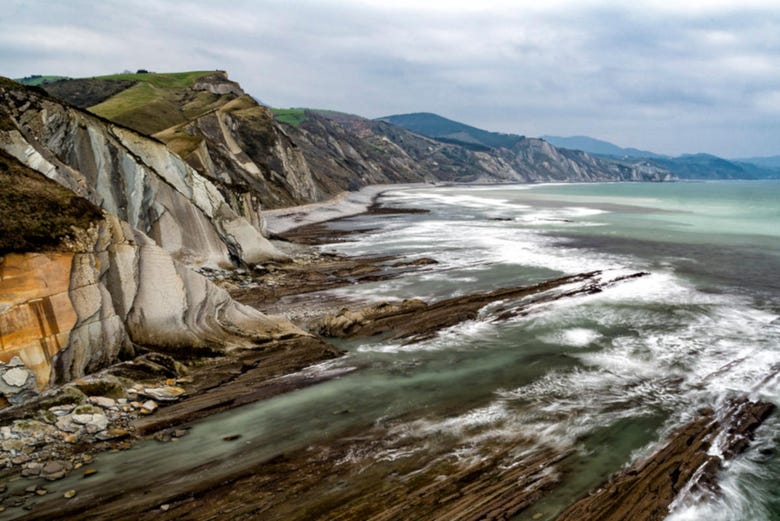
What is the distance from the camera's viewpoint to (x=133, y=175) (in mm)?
24312

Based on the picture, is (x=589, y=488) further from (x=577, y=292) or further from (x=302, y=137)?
(x=302, y=137)

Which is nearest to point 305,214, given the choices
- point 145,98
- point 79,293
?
point 145,98

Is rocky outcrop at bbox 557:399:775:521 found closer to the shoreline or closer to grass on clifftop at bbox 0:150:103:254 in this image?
grass on clifftop at bbox 0:150:103:254

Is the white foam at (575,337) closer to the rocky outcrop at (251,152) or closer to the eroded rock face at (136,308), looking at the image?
the eroded rock face at (136,308)

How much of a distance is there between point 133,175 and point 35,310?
51.1ft

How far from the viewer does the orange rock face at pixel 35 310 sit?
10453mm

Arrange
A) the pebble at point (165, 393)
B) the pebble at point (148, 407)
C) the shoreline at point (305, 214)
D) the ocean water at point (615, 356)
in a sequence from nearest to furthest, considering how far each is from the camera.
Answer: the ocean water at point (615, 356), the pebble at point (148, 407), the pebble at point (165, 393), the shoreline at point (305, 214)

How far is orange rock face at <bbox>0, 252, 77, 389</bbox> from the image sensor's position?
10.5 m

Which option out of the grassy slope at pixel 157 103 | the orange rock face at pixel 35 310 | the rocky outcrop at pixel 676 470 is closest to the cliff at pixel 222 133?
the grassy slope at pixel 157 103

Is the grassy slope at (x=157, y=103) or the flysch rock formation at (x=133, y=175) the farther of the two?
the grassy slope at (x=157, y=103)

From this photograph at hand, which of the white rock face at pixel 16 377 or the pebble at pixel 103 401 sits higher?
the white rock face at pixel 16 377

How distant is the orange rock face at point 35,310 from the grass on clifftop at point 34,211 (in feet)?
1.32

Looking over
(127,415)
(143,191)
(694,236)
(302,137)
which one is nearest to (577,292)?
(127,415)

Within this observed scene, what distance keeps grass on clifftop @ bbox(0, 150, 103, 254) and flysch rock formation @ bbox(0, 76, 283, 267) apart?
8.94 m
